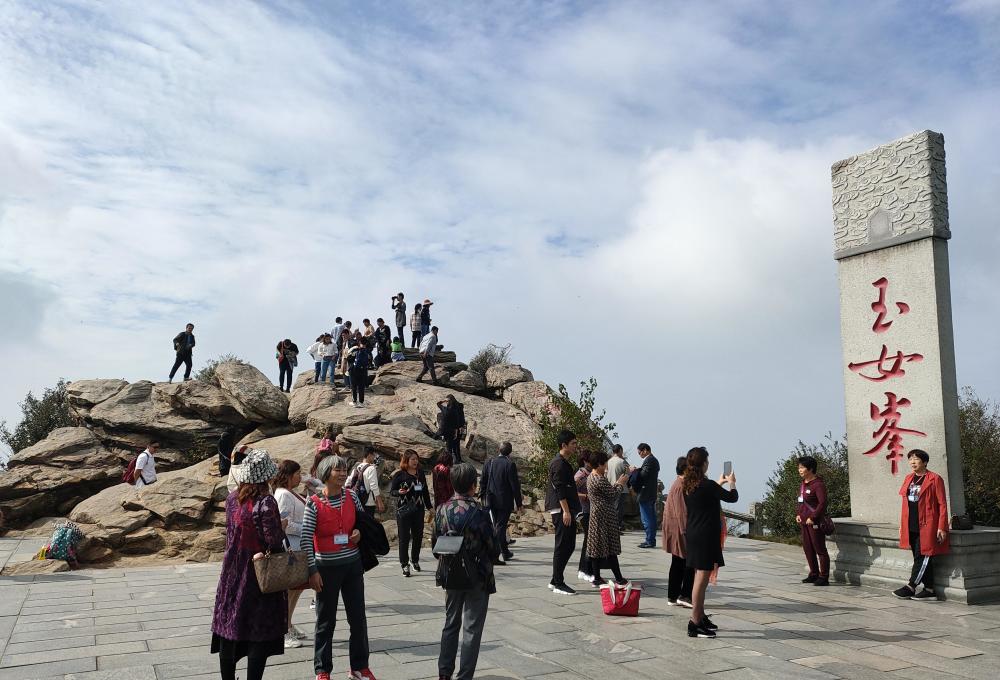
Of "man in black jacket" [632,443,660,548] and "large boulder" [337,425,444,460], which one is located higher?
"large boulder" [337,425,444,460]

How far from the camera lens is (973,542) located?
8.94m

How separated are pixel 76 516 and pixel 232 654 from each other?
44.2 ft

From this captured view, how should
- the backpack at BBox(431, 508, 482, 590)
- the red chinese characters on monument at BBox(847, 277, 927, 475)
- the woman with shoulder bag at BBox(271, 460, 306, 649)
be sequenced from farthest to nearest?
the red chinese characters on monument at BBox(847, 277, 927, 475)
the woman with shoulder bag at BBox(271, 460, 306, 649)
the backpack at BBox(431, 508, 482, 590)

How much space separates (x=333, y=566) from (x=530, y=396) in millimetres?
16894

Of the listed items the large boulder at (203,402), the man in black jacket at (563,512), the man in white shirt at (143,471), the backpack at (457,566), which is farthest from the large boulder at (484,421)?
the backpack at (457,566)

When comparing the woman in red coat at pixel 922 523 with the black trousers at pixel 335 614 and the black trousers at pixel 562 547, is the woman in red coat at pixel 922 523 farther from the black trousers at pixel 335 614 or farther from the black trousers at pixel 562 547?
the black trousers at pixel 335 614

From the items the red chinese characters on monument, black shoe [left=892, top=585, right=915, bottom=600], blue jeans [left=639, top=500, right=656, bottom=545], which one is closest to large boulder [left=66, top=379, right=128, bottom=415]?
blue jeans [left=639, top=500, right=656, bottom=545]

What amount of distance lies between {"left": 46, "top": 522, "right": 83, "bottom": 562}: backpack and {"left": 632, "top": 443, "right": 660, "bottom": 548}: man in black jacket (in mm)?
9746

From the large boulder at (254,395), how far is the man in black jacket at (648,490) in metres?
11.6

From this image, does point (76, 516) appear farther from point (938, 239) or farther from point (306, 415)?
point (938, 239)

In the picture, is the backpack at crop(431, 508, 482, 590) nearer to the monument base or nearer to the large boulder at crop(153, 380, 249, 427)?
the monument base

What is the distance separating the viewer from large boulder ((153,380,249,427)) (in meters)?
21.7

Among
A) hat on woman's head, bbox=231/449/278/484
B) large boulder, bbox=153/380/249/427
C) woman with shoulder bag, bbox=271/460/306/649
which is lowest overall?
woman with shoulder bag, bbox=271/460/306/649

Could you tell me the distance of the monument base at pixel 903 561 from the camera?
883 centimetres
